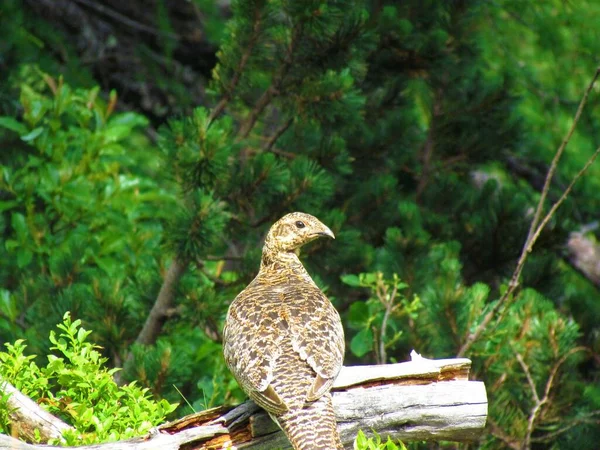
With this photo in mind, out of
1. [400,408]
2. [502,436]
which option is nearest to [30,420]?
[400,408]

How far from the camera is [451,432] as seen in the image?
4535 mm

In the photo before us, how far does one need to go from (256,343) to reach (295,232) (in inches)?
57.9

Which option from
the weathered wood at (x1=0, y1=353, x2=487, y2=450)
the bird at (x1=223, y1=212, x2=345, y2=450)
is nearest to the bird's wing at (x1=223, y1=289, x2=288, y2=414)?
the bird at (x1=223, y1=212, x2=345, y2=450)

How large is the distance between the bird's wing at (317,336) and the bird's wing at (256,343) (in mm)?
82

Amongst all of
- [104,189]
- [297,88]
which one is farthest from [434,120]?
[104,189]

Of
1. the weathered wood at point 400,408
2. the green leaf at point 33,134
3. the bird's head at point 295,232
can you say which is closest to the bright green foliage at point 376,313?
the bird's head at point 295,232

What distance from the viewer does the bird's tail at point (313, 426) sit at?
4.18 meters

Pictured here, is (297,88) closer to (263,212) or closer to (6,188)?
(263,212)

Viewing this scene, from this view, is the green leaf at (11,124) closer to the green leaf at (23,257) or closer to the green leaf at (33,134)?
the green leaf at (33,134)

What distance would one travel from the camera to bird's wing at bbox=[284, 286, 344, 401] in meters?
4.48

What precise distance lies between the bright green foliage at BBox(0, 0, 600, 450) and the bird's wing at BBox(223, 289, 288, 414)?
74 cm

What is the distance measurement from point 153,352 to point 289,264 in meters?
1.05

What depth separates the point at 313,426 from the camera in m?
4.25

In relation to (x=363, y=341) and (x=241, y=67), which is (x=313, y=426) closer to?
(x=363, y=341)
